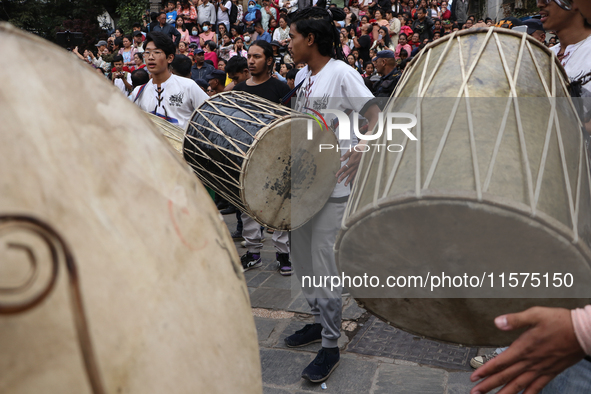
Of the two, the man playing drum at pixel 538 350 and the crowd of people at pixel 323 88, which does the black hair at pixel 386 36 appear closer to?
the crowd of people at pixel 323 88

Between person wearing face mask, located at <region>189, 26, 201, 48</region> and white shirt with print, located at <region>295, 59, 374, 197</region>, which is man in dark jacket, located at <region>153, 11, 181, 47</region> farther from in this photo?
white shirt with print, located at <region>295, 59, 374, 197</region>

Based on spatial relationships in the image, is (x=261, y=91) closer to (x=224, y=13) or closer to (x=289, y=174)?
(x=289, y=174)

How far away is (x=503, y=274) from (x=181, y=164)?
28.5 inches

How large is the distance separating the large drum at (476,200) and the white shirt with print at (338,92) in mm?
971

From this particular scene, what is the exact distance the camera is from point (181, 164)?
0.66 metres

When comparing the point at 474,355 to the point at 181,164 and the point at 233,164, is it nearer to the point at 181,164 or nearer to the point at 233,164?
the point at 233,164

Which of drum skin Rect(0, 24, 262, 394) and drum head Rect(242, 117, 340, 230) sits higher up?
drum skin Rect(0, 24, 262, 394)

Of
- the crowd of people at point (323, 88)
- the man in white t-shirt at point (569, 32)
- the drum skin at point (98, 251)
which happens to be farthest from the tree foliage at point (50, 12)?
the drum skin at point (98, 251)

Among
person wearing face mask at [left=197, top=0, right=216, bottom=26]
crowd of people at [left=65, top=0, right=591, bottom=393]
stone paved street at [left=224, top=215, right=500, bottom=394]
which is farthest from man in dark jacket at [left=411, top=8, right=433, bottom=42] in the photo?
stone paved street at [left=224, top=215, right=500, bottom=394]

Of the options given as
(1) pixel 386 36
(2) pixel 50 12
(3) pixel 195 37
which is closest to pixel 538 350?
(1) pixel 386 36

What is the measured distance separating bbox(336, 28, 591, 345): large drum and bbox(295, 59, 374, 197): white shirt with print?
971 mm

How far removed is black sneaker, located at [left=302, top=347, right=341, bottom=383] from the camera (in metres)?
2.24

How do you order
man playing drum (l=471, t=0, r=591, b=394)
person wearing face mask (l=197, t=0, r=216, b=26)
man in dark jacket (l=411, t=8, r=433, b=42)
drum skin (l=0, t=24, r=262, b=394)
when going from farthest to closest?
person wearing face mask (l=197, t=0, r=216, b=26), man in dark jacket (l=411, t=8, r=433, b=42), man playing drum (l=471, t=0, r=591, b=394), drum skin (l=0, t=24, r=262, b=394)

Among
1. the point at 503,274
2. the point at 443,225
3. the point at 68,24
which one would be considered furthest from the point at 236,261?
the point at 68,24
